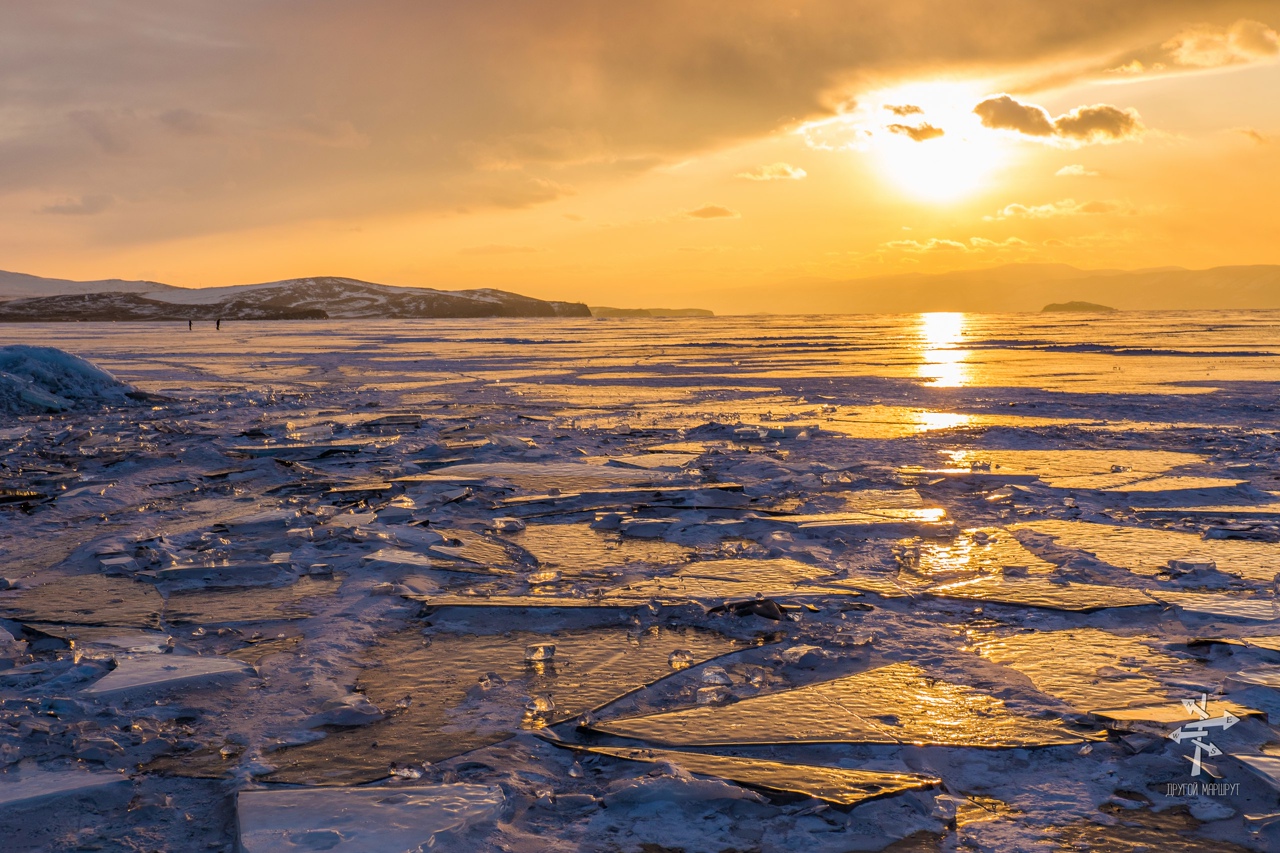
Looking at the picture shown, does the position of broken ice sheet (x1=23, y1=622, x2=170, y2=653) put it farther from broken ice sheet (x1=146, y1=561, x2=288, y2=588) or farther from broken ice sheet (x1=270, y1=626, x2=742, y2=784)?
broken ice sheet (x1=270, y1=626, x2=742, y2=784)

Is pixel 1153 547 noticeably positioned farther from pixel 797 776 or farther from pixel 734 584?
pixel 797 776

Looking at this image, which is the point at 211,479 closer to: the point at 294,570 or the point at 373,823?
the point at 294,570

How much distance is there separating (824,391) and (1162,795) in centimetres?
1170

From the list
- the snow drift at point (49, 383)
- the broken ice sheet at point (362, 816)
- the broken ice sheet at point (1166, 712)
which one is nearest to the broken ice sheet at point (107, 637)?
the broken ice sheet at point (362, 816)

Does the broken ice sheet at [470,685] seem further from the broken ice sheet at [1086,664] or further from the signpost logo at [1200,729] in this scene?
the signpost logo at [1200,729]

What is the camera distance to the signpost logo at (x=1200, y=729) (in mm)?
2365

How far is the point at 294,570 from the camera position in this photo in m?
4.28

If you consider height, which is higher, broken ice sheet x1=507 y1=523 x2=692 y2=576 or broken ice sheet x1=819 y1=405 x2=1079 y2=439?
broken ice sheet x1=819 y1=405 x2=1079 y2=439

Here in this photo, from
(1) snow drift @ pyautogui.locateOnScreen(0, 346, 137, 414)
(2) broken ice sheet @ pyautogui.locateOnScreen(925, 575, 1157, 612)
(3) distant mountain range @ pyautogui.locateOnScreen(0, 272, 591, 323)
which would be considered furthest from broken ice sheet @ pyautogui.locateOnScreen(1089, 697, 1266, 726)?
(3) distant mountain range @ pyautogui.locateOnScreen(0, 272, 591, 323)

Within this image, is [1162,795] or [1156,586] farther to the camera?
[1156,586]

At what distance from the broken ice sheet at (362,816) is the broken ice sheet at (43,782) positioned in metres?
0.46

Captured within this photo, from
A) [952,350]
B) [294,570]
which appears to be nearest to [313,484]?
[294,570]

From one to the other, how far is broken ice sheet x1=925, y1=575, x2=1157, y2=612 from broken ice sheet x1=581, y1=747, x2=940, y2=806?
5.50ft

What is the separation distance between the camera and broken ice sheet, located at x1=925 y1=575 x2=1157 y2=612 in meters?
3.64
